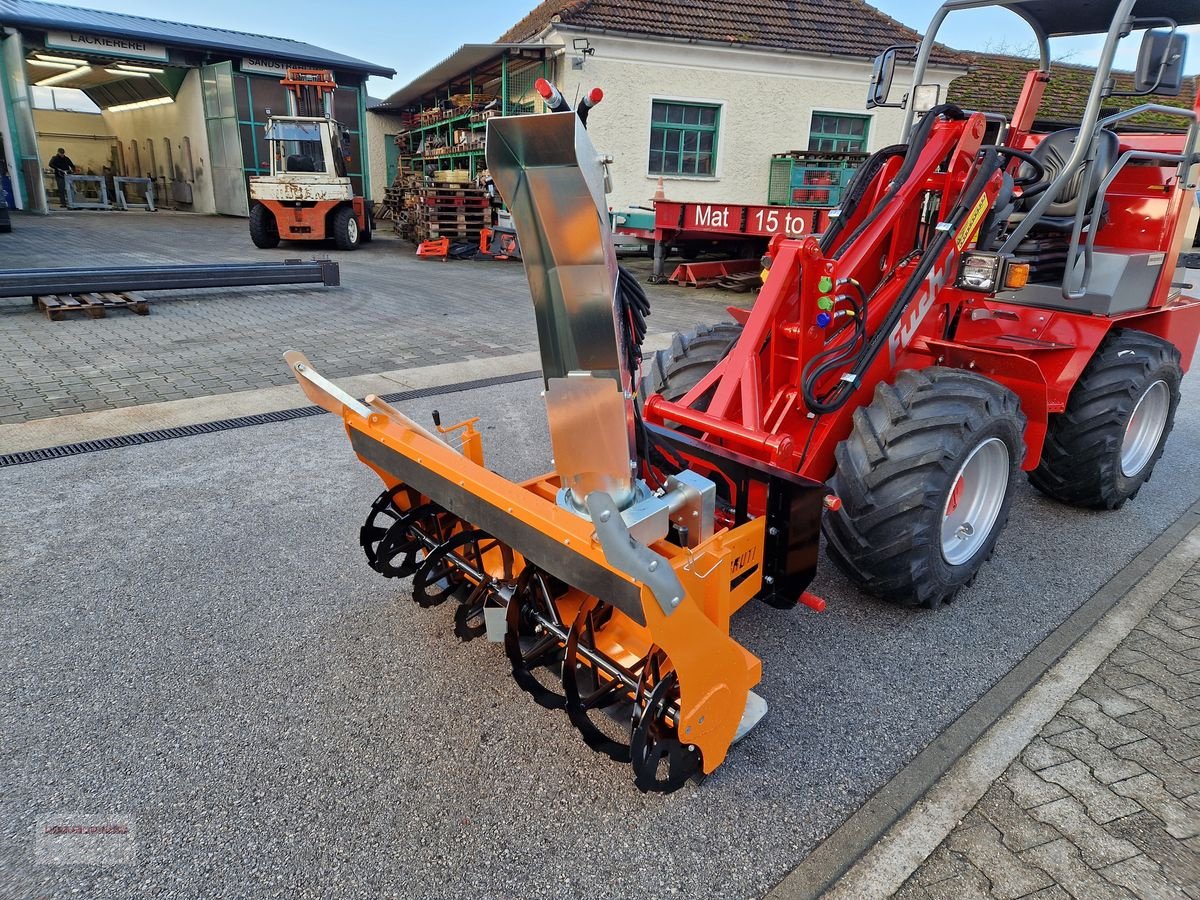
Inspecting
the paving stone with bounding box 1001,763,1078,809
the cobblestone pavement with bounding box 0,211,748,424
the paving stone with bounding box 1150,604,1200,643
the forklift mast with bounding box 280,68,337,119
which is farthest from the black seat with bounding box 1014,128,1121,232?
the forklift mast with bounding box 280,68,337,119

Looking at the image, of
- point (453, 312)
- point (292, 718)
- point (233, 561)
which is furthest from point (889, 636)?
point (453, 312)

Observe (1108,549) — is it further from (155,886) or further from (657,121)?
(657,121)

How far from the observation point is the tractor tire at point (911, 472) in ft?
9.44

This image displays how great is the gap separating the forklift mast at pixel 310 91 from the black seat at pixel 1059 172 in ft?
A: 49.1

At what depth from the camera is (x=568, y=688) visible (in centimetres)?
231

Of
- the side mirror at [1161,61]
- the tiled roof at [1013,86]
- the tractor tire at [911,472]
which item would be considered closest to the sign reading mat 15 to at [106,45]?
the tiled roof at [1013,86]

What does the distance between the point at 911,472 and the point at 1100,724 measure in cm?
106

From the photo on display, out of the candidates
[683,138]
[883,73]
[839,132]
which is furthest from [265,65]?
[883,73]

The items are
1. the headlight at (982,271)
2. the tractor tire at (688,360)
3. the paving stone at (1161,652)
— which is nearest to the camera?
the paving stone at (1161,652)

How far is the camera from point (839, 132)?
698 inches

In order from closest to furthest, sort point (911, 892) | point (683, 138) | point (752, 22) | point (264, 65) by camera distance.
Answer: point (911, 892)
point (683, 138)
point (752, 22)
point (264, 65)

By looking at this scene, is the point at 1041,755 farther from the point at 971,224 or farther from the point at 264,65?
the point at 264,65

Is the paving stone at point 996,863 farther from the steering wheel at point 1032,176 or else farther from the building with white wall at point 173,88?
the building with white wall at point 173,88

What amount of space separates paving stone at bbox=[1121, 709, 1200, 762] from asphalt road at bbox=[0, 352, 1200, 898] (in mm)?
441
